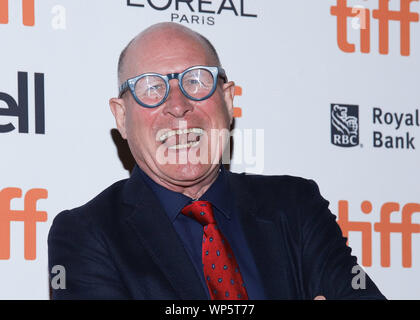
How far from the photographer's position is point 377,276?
4.19 metres

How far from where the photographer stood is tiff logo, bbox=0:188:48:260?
11.8 ft

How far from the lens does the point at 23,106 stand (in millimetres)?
3707

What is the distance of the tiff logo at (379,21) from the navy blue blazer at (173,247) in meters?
1.38

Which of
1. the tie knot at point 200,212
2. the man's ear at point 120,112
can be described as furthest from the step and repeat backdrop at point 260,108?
the tie knot at point 200,212

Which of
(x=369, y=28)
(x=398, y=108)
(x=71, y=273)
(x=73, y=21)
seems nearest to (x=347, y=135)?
(x=398, y=108)

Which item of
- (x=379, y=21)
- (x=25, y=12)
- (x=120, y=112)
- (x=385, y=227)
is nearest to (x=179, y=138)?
(x=120, y=112)

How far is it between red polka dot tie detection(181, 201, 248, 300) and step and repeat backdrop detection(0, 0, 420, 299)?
0.89m

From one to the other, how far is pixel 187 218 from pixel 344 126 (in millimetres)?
1487

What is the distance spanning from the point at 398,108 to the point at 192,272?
205 centimetres

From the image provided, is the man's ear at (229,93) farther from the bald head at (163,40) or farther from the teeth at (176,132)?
the teeth at (176,132)

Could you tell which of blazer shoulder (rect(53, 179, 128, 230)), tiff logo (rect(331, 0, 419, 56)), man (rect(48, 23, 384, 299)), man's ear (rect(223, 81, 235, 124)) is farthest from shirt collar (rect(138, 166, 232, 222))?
tiff logo (rect(331, 0, 419, 56))

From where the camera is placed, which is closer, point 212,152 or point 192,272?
point 192,272

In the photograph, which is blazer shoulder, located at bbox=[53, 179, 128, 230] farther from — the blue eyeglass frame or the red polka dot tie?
the blue eyeglass frame
